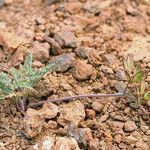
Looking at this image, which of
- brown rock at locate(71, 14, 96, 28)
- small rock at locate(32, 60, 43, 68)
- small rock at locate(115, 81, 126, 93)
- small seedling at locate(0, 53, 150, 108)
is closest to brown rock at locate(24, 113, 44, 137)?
small seedling at locate(0, 53, 150, 108)

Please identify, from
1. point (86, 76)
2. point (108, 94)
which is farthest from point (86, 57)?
point (108, 94)

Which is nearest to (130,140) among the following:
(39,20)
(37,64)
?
(37,64)

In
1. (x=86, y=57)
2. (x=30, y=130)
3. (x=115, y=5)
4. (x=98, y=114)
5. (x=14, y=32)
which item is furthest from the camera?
(x=115, y=5)

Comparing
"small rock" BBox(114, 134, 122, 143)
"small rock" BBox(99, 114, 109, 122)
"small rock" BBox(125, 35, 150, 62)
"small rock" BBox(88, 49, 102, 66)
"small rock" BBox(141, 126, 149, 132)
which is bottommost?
"small rock" BBox(141, 126, 149, 132)

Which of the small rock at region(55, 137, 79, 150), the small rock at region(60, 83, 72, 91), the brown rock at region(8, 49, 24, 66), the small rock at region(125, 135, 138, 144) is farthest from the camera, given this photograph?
the brown rock at region(8, 49, 24, 66)

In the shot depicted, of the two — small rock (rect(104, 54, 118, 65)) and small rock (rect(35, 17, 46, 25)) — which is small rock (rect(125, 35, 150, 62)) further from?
small rock (rect(35, 17, 46, 25))

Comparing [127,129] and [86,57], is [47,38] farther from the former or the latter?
[127,129]
